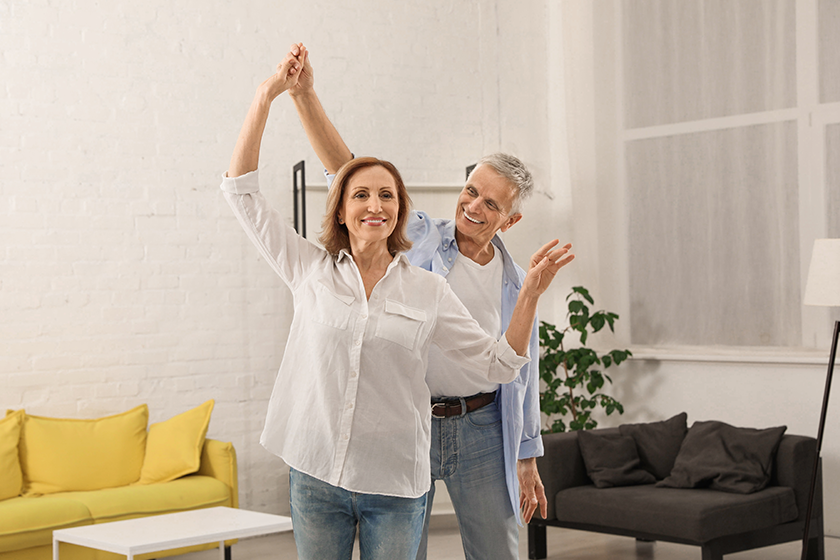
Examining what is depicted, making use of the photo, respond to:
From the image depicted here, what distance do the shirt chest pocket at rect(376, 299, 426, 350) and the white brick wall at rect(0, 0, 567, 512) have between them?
3.62m

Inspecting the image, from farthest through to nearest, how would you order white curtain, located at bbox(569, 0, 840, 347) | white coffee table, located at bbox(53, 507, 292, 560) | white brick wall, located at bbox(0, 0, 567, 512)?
white curtain, located at bbox(569, 0, 840, 347) < white brick wall, located at bbox(0, 0, 567, 512) < white coffee table, located at bbox(53, 507, 292, 560)

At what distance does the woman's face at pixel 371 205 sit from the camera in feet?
5.72

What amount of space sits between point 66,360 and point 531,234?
3.18 metres

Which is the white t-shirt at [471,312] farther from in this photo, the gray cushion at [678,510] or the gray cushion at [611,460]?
the gray cushion at [611,460]

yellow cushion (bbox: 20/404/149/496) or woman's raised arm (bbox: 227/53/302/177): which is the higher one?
woman's raised arm (bbox: 227/53/302/177)

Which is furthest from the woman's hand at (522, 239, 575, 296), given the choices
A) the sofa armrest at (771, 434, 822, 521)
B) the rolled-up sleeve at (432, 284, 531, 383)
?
the sofa armrest at (771, 434, 822, 521)

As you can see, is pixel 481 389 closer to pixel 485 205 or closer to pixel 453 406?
pixel 453 406

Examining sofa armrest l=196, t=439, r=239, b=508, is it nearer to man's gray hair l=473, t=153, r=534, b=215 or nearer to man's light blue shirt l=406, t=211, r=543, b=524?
man's light blue shirt l=406, t=211, r=543, b=524

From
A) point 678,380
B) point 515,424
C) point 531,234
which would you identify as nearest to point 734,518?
point 678,380

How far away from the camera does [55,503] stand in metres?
4.03

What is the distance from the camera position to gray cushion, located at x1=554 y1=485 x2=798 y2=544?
3.90m

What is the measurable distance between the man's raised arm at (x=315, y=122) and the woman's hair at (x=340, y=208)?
0.16 m

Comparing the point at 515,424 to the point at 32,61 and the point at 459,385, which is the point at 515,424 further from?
the point at 32,61

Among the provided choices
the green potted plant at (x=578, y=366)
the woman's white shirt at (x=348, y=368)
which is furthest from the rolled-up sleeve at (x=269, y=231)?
the green potted plant at (x=578, y=366)
